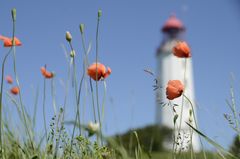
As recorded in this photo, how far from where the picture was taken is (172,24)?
31.0 metres

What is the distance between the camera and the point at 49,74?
186cm

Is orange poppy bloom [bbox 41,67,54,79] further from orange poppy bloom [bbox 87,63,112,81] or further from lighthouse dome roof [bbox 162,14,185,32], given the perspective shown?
lighthouse dome roof [bbox 162,14,185,32]

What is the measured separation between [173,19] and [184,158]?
30594 millimetres

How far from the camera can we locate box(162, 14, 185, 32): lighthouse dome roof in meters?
31.1

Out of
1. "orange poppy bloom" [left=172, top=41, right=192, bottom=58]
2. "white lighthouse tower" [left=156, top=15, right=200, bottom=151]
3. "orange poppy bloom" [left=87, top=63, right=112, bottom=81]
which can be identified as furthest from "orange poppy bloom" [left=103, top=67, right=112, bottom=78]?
"white lighthouse tower" [left=156, top=15, right=200, bottom=151]

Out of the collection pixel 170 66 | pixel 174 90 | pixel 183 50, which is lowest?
pixel 174 90

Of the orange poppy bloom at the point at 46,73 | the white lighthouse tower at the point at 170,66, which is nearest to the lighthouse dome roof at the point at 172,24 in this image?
the white lighthouse tower at the point at 170,66

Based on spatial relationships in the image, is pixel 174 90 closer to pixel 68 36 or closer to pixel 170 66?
pixel 68 36

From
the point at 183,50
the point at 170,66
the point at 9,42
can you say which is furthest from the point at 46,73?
the point at 170,66

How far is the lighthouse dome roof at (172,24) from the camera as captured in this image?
31.1 metres

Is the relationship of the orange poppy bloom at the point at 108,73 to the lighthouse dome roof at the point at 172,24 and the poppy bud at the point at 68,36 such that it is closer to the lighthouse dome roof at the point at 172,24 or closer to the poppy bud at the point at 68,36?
the poppy bud at the point at 68,36

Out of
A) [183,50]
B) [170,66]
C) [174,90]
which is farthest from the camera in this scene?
[170,66]

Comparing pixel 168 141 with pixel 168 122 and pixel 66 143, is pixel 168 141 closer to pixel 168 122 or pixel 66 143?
pixel 168 122

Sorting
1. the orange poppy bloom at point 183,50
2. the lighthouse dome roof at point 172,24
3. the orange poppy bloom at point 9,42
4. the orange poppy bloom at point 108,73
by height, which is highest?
the lighthouse dome roof at point 172,24
